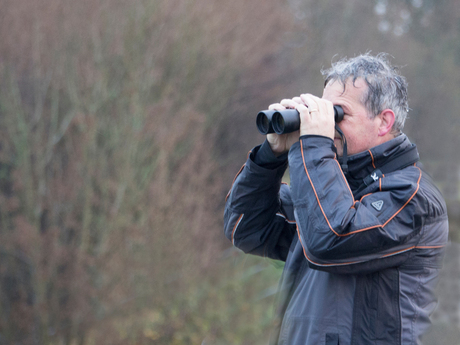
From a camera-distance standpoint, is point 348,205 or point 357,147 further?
point 357,147

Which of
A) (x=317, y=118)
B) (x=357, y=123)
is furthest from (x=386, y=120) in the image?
(x=317, y=118)

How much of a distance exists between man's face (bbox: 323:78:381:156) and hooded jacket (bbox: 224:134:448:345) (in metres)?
0.06

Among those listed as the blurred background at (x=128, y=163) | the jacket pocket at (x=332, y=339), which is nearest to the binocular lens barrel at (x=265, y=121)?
the jacket pocket at (x=332, y=339)

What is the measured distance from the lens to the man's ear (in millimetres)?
1359

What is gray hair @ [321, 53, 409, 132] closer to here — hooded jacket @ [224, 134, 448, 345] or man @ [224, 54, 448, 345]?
man @ [224, 54, 448, 345]

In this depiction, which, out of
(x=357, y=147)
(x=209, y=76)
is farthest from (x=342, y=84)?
(x=209, y=76)

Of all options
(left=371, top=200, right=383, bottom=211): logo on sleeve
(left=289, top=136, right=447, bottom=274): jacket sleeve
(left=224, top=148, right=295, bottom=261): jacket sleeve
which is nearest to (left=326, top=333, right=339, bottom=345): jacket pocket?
(left=289, top=136, right=447, bottom=274): jacket sleeve

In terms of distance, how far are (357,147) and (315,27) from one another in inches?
336

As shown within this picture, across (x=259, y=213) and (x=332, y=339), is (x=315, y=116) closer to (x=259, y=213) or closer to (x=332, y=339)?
(x=259, y=213)

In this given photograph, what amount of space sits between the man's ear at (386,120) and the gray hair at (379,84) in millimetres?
13

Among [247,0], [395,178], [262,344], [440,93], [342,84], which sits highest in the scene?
[247,0]

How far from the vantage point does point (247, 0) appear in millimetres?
8211

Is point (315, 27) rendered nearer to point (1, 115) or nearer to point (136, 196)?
point (136, 196)

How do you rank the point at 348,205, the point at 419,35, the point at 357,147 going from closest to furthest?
the point at 348,205 → the point at 357,147 → the point at 419,35
